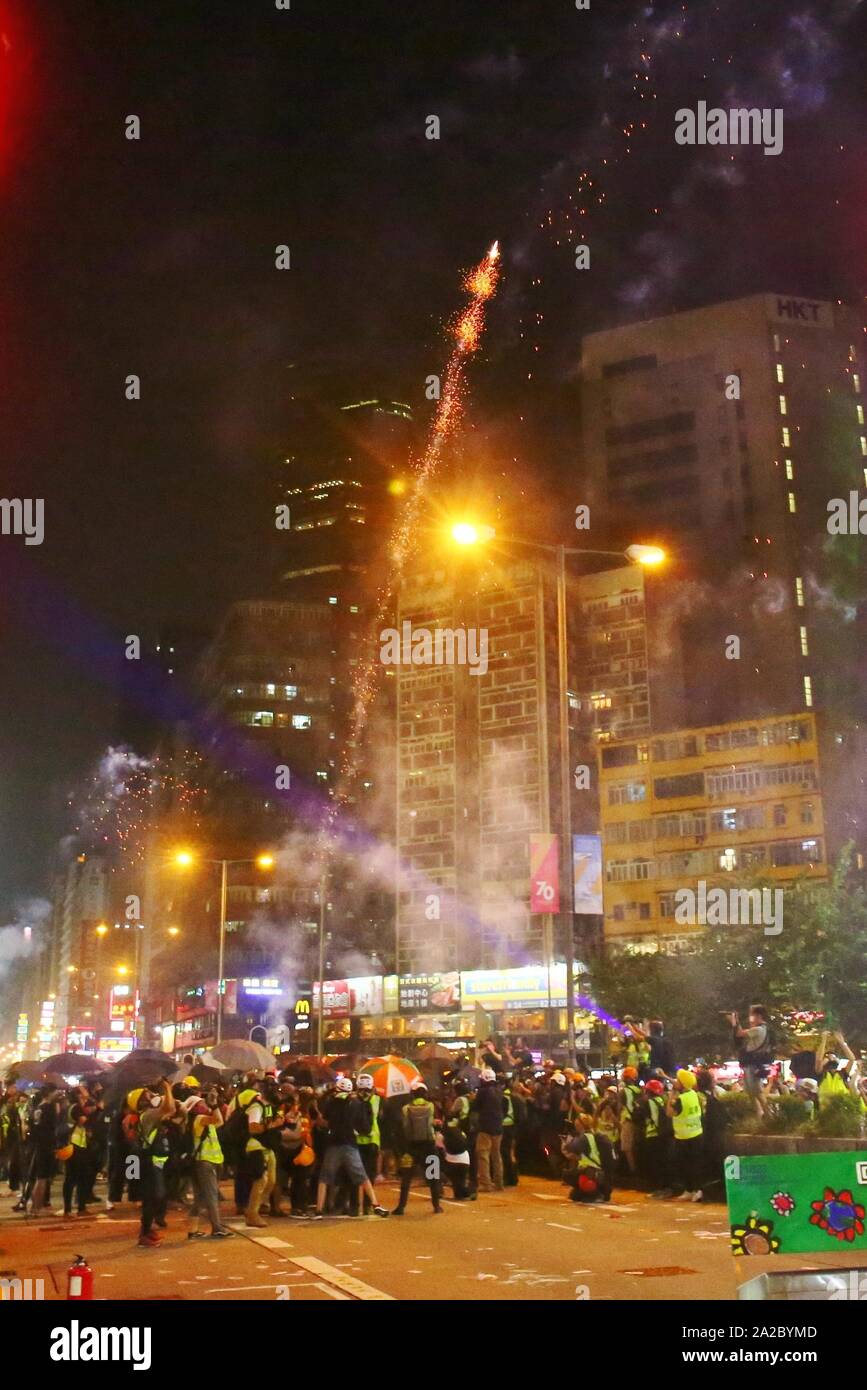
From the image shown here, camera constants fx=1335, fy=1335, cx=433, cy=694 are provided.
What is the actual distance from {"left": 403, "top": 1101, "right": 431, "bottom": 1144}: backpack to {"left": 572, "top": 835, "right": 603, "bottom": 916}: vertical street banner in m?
5.34

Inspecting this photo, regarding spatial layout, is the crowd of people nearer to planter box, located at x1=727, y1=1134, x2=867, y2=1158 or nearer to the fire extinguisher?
planter box, located at x1=727, y1=1134, x2=867, y2=1158

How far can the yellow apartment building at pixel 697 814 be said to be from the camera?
70.1 m

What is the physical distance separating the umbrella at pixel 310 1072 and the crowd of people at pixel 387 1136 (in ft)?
5.28

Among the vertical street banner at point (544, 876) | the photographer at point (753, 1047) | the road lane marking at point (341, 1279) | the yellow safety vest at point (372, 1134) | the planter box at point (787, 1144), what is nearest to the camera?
the road lane marking at point (341, 1279)

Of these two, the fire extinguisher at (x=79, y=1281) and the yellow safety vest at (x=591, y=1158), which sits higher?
the fire extinguisher at (x=79, y=1281)

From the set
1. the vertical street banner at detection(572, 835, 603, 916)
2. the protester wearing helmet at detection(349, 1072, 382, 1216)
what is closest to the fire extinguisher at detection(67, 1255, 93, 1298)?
the protester wearing helmet at detection(349, 1072, 382, 1216)

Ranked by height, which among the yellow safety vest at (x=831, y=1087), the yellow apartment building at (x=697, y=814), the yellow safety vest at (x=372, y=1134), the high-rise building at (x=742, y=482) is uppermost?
the high-rise building at (x=742, y=482)

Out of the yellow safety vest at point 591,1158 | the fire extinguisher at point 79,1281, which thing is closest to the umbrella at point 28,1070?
the yellow safety vest at point 591,1158

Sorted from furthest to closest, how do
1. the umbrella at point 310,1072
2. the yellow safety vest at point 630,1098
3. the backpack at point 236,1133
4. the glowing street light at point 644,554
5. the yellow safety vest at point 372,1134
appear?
1. the umbrella at point 310,1072
2. the glowing street light at point 644,554
3. the yellow safety vest at point 630,1098
4. the yellow safety vest at point 372,1134
5. the backpack at point 236,1133

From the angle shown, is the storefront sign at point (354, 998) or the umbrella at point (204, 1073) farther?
the storefront sign at point (354, 998)

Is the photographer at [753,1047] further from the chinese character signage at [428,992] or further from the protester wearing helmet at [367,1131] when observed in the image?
the chinese character signage at [428,992]

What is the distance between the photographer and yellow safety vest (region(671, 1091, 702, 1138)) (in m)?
18.3

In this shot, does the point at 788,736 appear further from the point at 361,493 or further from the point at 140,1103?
the point at 361,493

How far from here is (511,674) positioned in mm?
A: 92750
